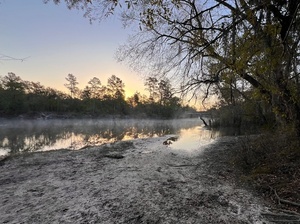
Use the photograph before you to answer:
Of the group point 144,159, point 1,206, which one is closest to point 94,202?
point 1,206

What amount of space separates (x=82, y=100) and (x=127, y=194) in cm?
6394

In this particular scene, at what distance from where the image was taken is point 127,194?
4.97 metres

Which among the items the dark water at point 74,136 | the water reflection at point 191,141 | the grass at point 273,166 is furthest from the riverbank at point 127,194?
the dark water at point 74,136

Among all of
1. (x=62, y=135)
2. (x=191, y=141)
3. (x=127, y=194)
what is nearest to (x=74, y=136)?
(x=62, y=135)

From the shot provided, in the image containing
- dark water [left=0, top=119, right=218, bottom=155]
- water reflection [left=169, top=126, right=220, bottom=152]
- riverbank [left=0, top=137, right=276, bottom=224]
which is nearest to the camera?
riverbank [left=0, top=137, right=276, bottom=224]

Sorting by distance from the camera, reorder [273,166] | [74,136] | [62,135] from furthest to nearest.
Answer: [62,135] < [74,136] < [273,166]

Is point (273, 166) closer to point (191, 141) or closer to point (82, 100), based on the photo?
point (191, 141)

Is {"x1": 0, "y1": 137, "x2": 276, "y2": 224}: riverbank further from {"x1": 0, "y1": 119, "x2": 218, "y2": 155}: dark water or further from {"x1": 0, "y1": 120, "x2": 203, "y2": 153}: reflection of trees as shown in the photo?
{"x1": 0, "y1": 120, "x2": 203, "y2": 153}: reflection of trees

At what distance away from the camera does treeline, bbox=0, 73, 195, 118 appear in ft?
170

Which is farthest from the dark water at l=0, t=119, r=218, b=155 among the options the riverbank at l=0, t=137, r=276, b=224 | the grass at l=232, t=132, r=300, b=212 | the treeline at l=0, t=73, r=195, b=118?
the treeline at l=0, t=73, r=195, b=118

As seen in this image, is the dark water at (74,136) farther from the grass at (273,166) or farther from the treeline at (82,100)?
the treeline at (82,100)

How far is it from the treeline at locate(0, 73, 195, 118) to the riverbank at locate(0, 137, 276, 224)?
41.9 metres

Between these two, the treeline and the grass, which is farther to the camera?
the treeline

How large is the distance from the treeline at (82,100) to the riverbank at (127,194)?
4193 centimetres
